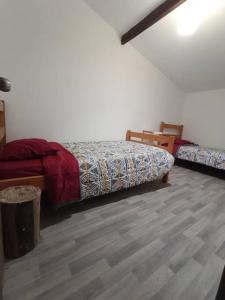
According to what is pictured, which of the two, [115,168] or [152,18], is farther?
[152,18]

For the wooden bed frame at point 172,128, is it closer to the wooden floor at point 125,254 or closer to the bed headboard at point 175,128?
the bed headboard at point 175,128

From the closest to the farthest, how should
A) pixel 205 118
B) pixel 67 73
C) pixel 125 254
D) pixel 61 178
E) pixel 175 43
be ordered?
pixel 125 254 → pixel 61 178 → pixel 67 73 → pixel 175 43 → pixel 205 118

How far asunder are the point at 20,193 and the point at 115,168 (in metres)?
0.96

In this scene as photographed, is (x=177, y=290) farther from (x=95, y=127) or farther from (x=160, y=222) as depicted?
(x=95, y=127)

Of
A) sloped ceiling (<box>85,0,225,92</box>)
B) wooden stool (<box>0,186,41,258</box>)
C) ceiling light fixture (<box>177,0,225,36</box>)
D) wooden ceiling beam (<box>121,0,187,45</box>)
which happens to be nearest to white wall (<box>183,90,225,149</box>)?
sloped ceiling (<box>85,0,225,92</box>)

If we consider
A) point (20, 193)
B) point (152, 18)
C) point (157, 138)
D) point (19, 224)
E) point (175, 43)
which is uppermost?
point (152, 18)

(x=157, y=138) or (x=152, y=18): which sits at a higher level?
(x=152, y=18)

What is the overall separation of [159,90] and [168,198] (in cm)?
257

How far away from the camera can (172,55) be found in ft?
10.0

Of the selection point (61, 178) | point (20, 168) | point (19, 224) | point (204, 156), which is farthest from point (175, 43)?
point (19, 224)

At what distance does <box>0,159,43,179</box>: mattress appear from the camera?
1.29 m

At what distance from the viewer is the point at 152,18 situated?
2.34m

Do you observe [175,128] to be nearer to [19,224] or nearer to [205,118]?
[205,118]

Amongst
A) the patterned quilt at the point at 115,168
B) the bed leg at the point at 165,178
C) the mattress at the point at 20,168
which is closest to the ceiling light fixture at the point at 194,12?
the patterned quilt at the point at 115,168
